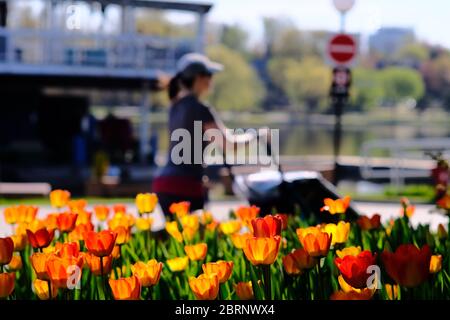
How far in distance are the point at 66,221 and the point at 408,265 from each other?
1.46 metres

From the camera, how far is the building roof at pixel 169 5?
20.7 m

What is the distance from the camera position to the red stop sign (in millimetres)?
12312

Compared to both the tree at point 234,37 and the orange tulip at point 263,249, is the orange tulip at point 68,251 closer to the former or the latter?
the orange tulip at point 263,249

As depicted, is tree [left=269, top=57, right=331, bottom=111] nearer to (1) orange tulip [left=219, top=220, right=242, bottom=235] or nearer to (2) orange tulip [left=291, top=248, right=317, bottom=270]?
(1) orange tulip [left=219, top=220, right=242, bottom=235]

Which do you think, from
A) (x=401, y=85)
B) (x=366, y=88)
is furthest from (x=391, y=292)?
(x=401, y=85)

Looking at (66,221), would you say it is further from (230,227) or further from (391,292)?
(391,292)

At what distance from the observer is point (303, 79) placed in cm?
8238

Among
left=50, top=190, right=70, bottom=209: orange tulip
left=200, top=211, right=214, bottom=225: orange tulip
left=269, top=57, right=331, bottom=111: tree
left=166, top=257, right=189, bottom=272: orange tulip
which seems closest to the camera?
left=166, top=257, right=189, bottom=272: orange tulip

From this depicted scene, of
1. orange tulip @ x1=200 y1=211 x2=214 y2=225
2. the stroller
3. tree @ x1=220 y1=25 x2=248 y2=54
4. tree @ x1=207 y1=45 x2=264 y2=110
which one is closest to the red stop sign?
the stroller

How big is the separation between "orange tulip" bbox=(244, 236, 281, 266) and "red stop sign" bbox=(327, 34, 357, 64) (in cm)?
1033

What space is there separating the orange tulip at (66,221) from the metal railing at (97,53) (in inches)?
717

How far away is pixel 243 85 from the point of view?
79312 mm

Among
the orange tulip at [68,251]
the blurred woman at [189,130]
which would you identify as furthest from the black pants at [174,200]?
the orange tulip at [68,251]
